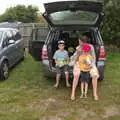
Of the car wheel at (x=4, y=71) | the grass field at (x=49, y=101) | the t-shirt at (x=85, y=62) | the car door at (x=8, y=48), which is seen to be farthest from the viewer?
the car door at (x=8, y=48)

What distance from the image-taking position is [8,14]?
25.1 m

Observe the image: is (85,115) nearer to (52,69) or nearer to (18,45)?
(52,69)

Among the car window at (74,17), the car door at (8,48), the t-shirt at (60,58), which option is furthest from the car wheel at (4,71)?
the car window at (74,17)

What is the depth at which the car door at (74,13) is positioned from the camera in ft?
26.3

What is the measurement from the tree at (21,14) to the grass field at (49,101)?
15188mm

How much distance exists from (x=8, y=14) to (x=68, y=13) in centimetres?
1729

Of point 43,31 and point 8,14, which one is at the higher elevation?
point 43,31

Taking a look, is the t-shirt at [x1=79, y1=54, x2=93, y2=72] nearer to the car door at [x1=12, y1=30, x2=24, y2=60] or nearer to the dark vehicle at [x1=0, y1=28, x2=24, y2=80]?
the dark vehicle at [x1=0, y1=28, x2=24, y2=80]

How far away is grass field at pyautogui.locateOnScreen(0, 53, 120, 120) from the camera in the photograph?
6.70 meters

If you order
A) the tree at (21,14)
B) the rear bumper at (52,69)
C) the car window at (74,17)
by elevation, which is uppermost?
the car window at (74,17)

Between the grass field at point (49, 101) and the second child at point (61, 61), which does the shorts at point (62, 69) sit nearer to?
the second child at point (61, 61)

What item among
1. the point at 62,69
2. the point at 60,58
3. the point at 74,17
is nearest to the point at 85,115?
the point at 62,69

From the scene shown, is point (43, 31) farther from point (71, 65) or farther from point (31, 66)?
point (71, 65)

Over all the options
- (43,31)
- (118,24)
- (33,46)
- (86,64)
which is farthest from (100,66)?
(118,24)
